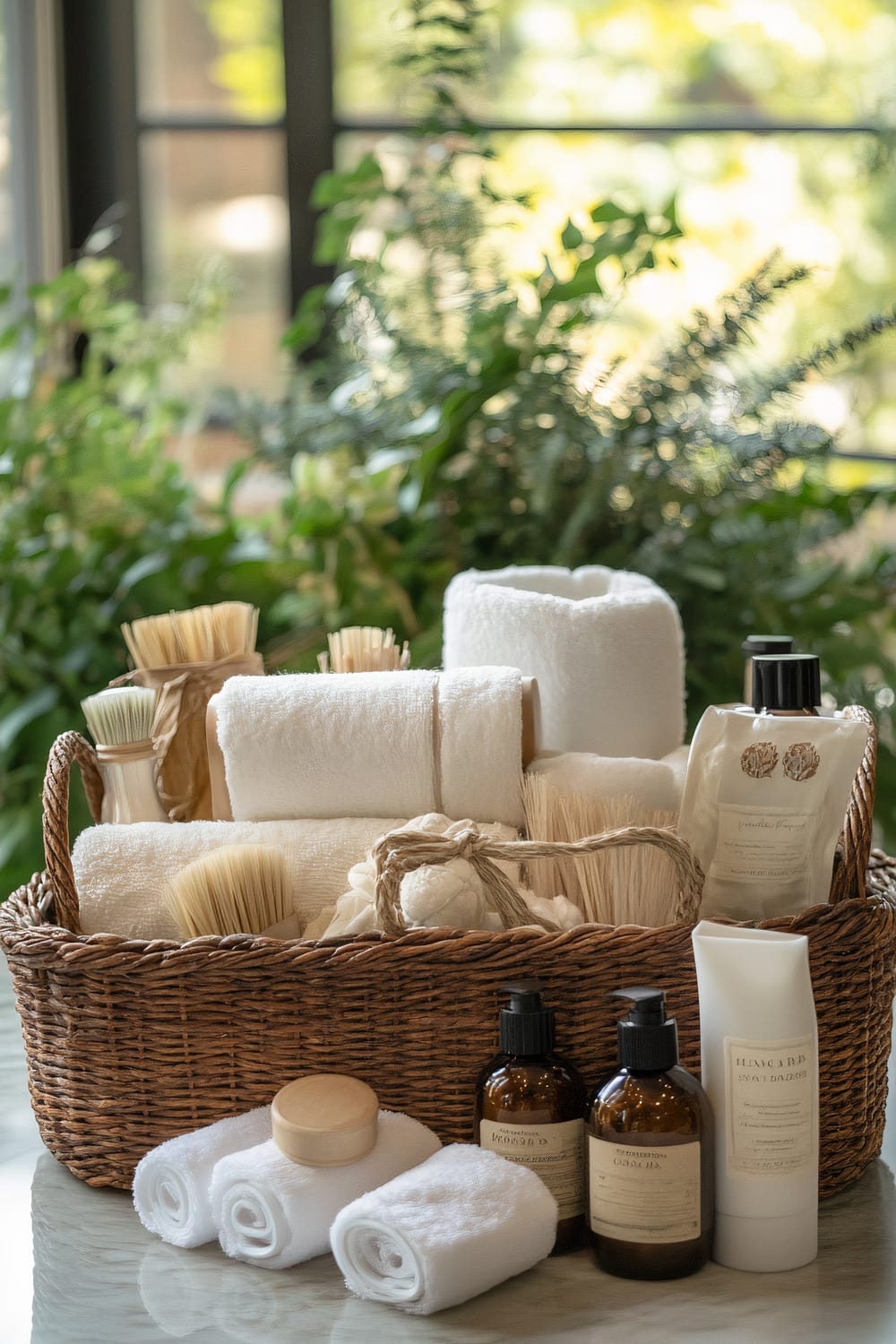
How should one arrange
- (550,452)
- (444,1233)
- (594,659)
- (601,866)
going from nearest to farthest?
(444,1233) < (601,866) < (594,659) < (550,452)

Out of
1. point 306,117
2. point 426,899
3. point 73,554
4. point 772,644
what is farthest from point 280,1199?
point 306,117

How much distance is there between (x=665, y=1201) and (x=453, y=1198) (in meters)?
0.08

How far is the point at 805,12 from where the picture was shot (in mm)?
1641

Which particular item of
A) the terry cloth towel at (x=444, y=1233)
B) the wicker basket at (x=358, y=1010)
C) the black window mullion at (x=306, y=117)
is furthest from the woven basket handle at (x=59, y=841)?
the black window mullion at (x=306, y=117)

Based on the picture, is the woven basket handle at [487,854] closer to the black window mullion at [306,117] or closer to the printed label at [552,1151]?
the printed label at [552,1151]

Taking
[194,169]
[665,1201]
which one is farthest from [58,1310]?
[194,169]

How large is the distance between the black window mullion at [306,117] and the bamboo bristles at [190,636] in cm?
106

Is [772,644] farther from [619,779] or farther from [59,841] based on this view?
[59,841]

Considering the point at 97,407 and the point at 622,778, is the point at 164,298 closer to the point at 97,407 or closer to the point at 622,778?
the point at 97,407

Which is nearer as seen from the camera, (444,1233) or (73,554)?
(444,1233)

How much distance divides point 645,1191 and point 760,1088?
0.06m

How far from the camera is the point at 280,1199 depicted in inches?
21.8

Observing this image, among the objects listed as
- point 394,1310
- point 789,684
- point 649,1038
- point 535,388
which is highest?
point 535,388

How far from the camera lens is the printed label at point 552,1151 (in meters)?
0.56
